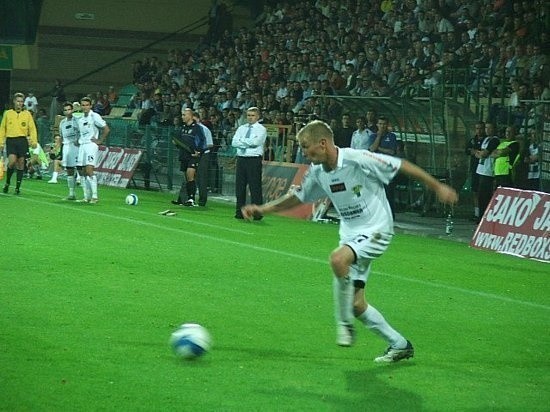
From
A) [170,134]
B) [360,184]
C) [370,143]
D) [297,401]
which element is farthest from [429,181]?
[170,134]

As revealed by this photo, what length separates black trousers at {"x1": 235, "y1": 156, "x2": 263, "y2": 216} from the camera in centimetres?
2197

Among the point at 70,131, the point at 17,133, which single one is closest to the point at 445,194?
the point at 70,131

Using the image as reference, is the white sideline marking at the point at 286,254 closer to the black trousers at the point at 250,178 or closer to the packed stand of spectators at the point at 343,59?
the black trousers at the point at 250,178

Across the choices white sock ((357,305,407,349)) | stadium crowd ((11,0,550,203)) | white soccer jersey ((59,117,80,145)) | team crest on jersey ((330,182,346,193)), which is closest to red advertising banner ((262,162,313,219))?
stadium crowd ((11,0,550,203))

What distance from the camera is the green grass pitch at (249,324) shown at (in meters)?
7.56

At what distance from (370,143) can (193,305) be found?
12.0 meters

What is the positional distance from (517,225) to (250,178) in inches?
239

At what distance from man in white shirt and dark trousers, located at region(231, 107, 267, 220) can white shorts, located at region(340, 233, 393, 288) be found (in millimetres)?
13220

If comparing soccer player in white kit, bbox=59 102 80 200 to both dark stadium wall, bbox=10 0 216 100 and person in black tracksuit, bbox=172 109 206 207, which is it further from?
dark stadium wall, bbox=10 0 216 100

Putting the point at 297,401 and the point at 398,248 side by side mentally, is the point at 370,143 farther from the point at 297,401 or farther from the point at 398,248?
the point at 297,401

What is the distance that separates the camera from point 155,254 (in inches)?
605

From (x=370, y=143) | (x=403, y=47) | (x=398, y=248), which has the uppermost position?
(x=403, y=47)

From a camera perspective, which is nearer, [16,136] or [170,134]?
[16,136]

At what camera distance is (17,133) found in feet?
81.5
